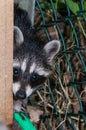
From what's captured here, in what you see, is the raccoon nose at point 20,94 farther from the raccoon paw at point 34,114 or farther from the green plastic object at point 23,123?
the raccoon paw at point 34,114

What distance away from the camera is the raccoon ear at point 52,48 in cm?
447

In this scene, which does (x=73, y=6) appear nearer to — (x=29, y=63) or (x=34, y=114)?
(x=29, y=63)

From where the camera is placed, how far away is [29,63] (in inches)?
173

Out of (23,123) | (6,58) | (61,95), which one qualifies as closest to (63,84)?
(61,95)

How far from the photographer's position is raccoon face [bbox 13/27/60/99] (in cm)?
430

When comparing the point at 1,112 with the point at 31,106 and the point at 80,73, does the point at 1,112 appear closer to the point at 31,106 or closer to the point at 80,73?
the point at 31,106

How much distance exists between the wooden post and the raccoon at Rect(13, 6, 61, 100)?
0.53 meters

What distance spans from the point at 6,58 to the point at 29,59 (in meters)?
0.99

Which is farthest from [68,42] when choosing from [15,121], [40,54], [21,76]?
[15,121]

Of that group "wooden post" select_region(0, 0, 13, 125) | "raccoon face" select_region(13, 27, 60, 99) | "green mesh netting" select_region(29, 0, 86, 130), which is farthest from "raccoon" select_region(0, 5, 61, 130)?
"wooden post" select_region(0, 0, 13, 125)

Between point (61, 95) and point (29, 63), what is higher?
point (29, 63)

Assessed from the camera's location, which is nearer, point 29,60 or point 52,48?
point 29,60

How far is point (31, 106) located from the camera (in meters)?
4.96

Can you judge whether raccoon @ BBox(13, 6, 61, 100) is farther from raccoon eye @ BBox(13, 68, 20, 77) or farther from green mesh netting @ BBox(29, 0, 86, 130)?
green mesh netting @ BBox(29, 0, 86, 130)
